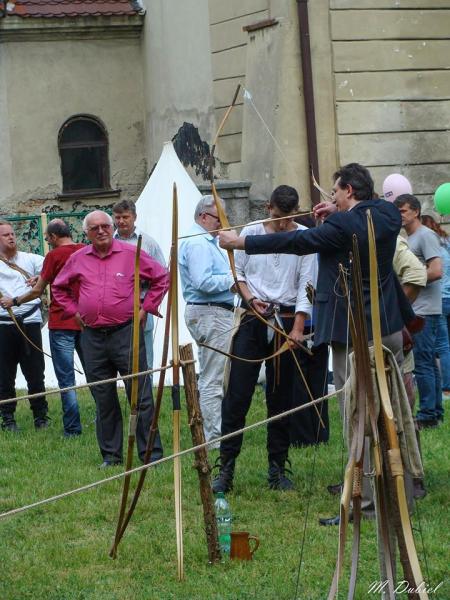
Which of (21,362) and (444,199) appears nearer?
(21,362)

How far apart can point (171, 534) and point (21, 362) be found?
4.14 metres

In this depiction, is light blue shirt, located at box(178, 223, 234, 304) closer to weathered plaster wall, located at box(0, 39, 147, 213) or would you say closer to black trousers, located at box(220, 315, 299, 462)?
black trousers, located at box(220, 315, 299, 462)

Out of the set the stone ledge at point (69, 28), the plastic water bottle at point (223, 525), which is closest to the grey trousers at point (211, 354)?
the plastic water bottle at point (223, 525)

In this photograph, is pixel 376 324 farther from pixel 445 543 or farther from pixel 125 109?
pixel 125 109

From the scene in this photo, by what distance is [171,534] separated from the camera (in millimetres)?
6633

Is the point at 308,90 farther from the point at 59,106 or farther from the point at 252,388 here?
the point at 252,388

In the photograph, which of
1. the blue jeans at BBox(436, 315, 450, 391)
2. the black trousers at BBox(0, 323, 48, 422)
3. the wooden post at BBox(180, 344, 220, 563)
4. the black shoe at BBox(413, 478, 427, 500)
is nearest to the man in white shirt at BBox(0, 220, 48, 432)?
the black trousers at BBox(0, 323, 48, 422)

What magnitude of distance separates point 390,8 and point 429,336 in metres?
6.51

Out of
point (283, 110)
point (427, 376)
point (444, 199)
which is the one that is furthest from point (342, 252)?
point (283, 110)

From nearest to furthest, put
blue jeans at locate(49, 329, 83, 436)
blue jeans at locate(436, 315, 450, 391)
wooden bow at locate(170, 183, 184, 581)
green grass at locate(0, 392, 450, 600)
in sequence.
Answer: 1. green grass at locate(0, 392, 450, 600)
2. wooden bow at locate(170, 183, 184, 581)
3. blue jeans at locate(436, 315, 450, 391)
4. blue jeans at locate(49, 329, 83, 436)

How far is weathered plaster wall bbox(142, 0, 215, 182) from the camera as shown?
16.8 m

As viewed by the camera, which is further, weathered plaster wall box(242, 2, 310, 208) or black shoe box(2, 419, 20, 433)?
weathered plaster wall box(242, 2, 310, 208)

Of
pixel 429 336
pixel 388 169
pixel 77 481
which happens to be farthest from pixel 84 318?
pixel 388 169

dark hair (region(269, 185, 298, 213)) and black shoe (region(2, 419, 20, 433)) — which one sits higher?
dark hair (region(269, 185, 298, 213))
